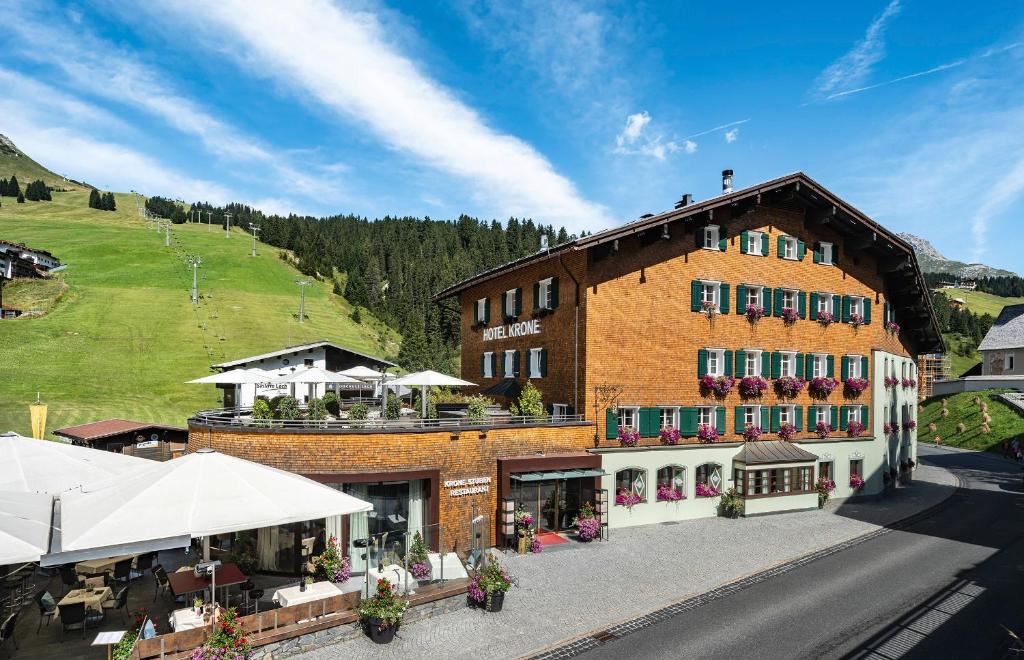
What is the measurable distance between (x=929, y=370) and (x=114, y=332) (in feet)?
301

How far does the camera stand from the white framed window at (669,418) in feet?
77.9

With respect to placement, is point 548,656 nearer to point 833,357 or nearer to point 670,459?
point 670,459

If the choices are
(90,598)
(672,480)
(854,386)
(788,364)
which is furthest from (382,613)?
(854,386)

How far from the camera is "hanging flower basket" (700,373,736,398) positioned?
80.9ft

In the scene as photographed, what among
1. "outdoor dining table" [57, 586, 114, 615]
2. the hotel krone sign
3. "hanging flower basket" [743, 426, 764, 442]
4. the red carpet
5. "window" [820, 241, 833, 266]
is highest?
"window" [820, 241, 833, 266]

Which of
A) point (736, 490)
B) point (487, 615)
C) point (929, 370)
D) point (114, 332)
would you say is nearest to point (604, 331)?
point (736, 490)

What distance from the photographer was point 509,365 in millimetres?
28234

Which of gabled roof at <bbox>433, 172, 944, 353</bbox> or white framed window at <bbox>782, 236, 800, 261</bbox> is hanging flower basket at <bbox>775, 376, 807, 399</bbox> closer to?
white framed window at <bbox>782, 236, 800, 261</bbox>

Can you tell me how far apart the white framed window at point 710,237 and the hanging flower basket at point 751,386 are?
5931 millimetres

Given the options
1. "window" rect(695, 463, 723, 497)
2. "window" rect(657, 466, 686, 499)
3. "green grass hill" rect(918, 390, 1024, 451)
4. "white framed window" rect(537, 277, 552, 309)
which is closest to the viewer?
"window" rect(657, 466, 686, 499)

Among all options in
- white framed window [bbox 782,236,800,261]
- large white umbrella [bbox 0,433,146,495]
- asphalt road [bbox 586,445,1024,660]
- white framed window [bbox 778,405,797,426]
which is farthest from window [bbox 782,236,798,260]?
large white umbrella [bbox 0,433,146,495]

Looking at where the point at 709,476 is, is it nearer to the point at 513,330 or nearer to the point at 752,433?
the point at 752,433

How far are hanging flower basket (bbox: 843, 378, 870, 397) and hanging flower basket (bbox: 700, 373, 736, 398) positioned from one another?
25.6 feet

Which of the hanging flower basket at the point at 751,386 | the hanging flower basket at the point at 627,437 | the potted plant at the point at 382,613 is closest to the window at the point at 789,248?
the hanging flower basket at the point at 751,386
